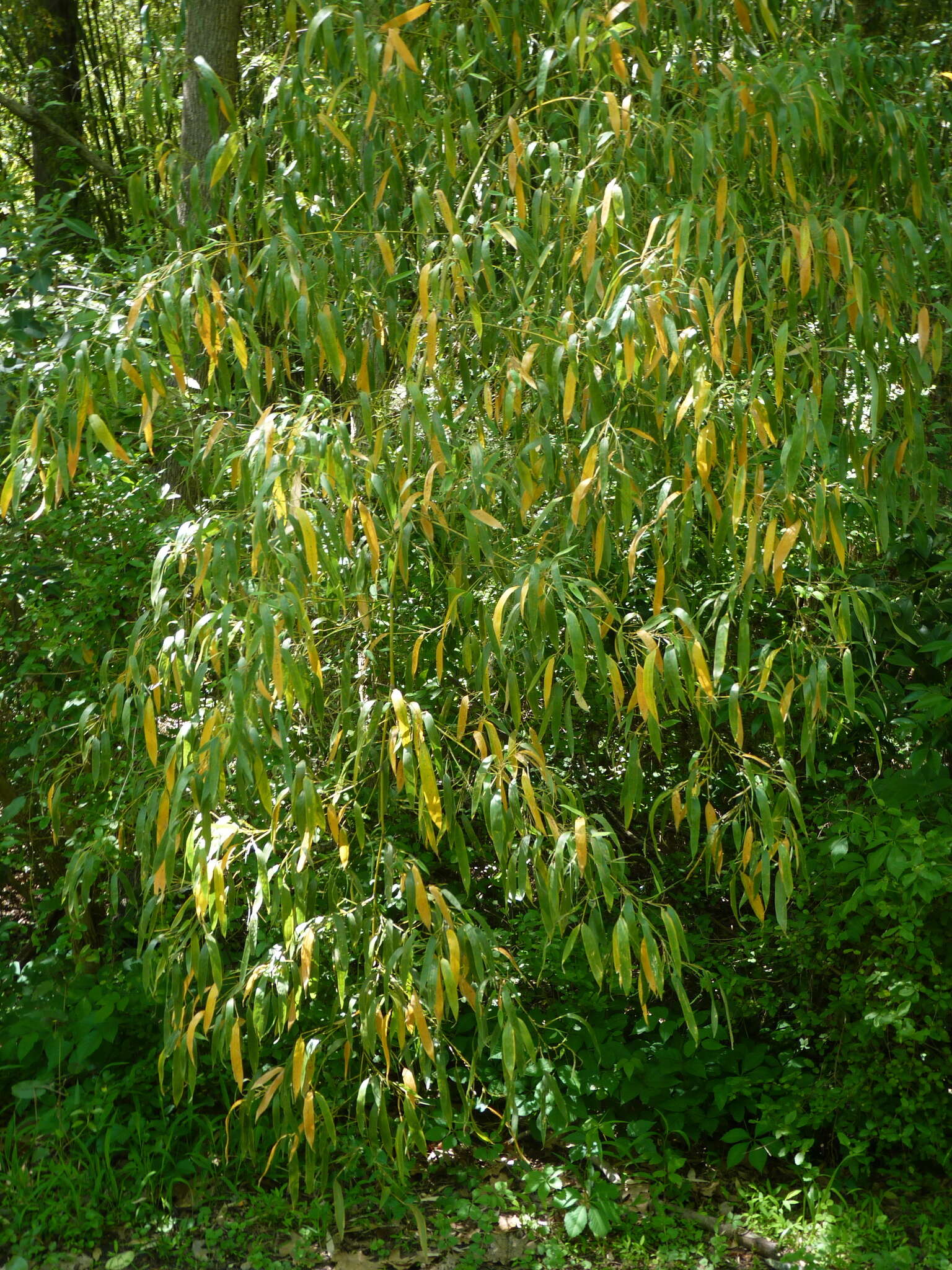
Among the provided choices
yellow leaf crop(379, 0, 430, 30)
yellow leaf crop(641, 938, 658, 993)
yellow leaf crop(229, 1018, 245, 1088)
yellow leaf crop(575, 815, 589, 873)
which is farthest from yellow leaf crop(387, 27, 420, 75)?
yellow leaf crop(229, 1018, 245, 1088)

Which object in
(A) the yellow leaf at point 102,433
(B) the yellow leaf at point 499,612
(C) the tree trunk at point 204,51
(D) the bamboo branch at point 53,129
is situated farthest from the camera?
(D) the bamboo branch at point 53,129

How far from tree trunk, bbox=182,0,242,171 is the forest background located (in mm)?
14

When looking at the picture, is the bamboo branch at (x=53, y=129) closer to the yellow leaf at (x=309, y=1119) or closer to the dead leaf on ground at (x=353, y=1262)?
the yellow leaf at (x=309, y=1119)

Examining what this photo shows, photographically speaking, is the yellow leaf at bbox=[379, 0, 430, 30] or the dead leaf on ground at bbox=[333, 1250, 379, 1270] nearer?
the yellow leaf at bbox=[379, 0, 430, 30]

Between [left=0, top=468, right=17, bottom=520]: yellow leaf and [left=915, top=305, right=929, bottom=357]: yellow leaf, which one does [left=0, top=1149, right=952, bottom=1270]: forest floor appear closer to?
[left=0, top=468, right=17, bottom=520]: yellow leaf

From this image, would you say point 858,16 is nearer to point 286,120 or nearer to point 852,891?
point 286,120

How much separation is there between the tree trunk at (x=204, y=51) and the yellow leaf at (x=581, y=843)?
7.47 ft

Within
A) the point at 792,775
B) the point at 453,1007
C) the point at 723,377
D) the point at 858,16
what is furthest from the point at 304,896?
the point at 858,16

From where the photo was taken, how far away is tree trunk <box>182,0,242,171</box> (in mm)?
3262

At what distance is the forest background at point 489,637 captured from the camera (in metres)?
2.00

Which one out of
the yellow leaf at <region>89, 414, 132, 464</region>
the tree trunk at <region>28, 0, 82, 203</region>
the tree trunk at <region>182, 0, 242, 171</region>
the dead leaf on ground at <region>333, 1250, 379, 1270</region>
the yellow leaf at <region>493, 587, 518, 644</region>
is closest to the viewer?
the yellow leaf at <region>493, 587, 518, 644</region>

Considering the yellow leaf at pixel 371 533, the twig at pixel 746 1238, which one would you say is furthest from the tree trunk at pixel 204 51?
the twig at pixel 746 1238

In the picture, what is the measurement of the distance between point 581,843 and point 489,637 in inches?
15.1

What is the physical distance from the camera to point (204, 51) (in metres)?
3.36
